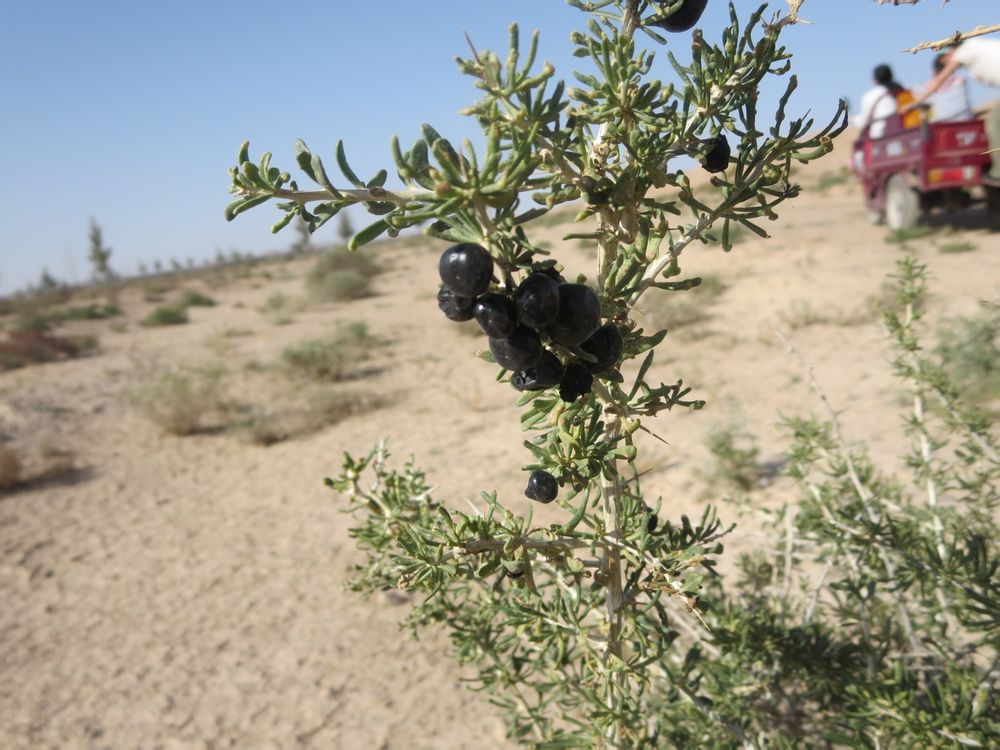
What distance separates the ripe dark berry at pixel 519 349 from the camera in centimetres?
76

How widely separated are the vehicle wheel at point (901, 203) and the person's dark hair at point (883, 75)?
1.58 metres

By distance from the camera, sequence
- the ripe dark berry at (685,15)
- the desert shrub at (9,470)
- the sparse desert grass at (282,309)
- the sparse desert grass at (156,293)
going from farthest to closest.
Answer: the sparse desert grass at (156,293)
the sparse desert grass at (282,309)
the desert shrub at (9,470)
the ripe dark berry at (685,15)

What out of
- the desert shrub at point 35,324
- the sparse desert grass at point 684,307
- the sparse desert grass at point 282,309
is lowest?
the sparse desert grass at point 684,307

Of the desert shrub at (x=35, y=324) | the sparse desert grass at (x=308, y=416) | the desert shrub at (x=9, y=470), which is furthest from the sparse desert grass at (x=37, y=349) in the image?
the sparse desert grass at (x=308, y=416)

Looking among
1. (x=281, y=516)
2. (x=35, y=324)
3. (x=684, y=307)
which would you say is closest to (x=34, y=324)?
(x=35, y=324)

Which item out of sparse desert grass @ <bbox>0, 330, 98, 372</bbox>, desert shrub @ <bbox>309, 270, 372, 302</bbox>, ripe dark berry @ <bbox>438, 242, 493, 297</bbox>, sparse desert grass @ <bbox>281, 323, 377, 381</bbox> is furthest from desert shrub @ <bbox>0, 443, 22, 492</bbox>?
desert shrub @ <bbox>309, 270, 372, 302</bbox>

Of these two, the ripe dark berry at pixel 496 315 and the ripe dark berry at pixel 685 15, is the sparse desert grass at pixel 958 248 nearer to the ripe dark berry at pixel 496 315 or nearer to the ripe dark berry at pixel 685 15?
the ripe dark berry at pixel 685 15

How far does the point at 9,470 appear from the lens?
6.44m

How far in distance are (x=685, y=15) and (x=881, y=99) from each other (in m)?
12.0

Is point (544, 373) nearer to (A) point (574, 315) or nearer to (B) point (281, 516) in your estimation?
(A) point (574, 315)

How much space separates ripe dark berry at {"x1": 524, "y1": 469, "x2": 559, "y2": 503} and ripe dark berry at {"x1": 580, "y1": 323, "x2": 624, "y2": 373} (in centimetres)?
25

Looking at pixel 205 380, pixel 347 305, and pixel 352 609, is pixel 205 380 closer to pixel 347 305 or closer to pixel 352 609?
pixel 352 609

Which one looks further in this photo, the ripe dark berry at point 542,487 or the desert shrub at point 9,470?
the desert shrub at point 9,470

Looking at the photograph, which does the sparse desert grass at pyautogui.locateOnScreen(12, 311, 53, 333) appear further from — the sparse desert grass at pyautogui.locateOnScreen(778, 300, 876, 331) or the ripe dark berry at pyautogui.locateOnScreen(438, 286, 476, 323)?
the ripe dark berry at pyautogui.locateOnScreen(438, 286, 476, 323)
